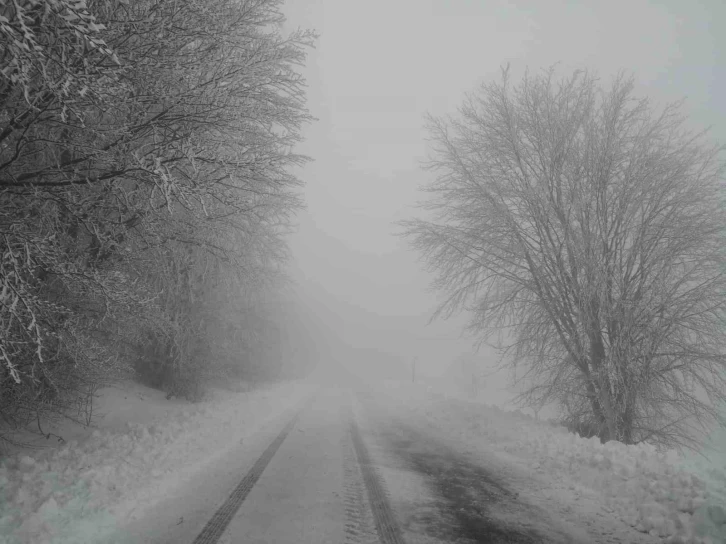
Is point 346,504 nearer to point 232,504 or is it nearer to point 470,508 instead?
point 232,504

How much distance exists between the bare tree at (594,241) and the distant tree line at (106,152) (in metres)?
5.37

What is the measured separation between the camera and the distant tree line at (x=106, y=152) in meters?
3.45

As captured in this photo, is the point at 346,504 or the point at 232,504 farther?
the point at 346,504

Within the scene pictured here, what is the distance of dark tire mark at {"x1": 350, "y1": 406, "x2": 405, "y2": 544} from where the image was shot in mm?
4422

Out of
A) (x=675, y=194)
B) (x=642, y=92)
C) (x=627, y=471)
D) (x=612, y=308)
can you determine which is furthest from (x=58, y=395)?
(x=642, y=92)

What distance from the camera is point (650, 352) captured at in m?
8.19

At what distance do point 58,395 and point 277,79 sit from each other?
23.7 ft

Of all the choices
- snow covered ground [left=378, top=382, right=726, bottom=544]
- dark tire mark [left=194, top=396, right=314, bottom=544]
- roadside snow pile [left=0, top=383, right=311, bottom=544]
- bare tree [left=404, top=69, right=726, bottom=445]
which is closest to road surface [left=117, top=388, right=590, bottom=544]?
dark tire mark [left=194, top=396, right=314, bottom=544]

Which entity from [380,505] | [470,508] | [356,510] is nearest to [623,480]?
[470,508]

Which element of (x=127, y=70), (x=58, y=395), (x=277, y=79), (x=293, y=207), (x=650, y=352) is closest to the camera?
(x=127, y=70)

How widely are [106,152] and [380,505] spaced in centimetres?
592

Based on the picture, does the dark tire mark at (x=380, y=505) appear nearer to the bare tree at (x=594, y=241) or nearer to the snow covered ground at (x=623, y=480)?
the snow covered ground at (x=623, y=480)

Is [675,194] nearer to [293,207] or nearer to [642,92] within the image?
Answer: [642,92]

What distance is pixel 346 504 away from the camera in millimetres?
5402
